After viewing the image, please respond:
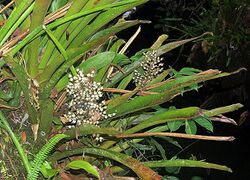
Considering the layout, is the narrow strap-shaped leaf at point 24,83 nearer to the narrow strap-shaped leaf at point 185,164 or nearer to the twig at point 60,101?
the twig at point 60,101

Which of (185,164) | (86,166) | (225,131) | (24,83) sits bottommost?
(225,131)

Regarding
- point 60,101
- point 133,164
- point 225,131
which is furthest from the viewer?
point 225,131

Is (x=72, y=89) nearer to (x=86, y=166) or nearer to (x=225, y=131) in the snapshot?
(x=86, y=166)

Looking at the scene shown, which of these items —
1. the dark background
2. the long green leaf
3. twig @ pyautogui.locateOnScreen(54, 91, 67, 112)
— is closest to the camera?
the long green leaf

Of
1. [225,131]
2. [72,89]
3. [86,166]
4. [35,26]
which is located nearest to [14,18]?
[35,26]

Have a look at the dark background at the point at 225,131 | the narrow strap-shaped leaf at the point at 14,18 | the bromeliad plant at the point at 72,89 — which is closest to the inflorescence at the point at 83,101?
the bromeliad plant at the point at 72,89

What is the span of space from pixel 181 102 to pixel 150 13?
2.30ft

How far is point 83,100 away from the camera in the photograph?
706 mm

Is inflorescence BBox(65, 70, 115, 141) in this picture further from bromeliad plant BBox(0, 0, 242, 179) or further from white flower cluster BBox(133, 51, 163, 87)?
white flower cluster BBox(133, 51, 163, 87)

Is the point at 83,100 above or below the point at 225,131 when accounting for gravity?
above

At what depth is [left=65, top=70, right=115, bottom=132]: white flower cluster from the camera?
70 centimetres

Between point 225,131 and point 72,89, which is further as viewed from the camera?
point 225,131

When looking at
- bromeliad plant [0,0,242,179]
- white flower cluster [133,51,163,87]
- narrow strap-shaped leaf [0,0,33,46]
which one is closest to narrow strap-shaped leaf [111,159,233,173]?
bromeliad plant [0,0,242,179]

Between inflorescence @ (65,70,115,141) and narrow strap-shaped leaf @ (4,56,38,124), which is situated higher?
narrow strap-shaped leaf @ (4,56,38,124)
